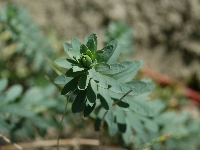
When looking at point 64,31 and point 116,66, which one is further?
point 64,31

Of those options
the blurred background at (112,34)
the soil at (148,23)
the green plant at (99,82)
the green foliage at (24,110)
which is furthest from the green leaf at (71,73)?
the soil at (148,23)

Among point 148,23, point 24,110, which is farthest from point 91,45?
point 148,23

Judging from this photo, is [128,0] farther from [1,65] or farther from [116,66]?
[116,66]

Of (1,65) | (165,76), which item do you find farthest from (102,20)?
(1,65)

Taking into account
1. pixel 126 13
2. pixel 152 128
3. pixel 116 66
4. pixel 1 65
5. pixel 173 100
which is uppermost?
pixel 126 13

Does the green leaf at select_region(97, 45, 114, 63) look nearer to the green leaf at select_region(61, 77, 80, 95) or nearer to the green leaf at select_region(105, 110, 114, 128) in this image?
the green leaf at select_region(61, 77, 80, 95)

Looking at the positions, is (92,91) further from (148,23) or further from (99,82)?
(148,23)

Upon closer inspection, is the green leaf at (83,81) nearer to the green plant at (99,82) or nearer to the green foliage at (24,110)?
the green plant at (99,82)

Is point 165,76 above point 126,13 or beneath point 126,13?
beneath
